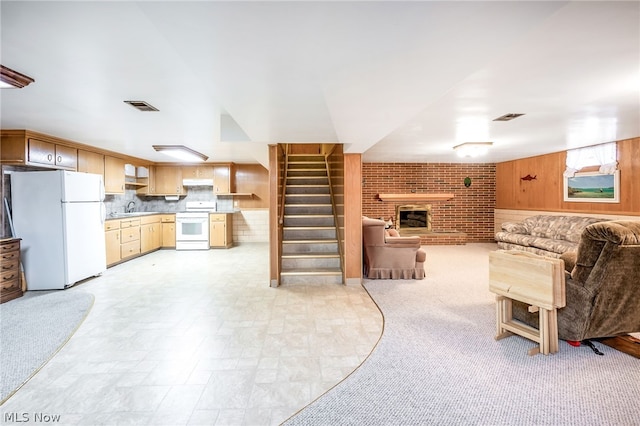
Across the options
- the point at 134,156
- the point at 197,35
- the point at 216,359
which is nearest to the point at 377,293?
the point at 216,359

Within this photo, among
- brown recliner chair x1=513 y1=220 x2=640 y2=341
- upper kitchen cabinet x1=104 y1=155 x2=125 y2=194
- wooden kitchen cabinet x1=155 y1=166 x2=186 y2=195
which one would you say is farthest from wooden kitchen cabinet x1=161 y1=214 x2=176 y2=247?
brown recliner chair x1=513 y1=220 x2=640 y2=341

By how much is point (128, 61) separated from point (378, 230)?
3.58 meters

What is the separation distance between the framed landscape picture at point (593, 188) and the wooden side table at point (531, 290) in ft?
13.4

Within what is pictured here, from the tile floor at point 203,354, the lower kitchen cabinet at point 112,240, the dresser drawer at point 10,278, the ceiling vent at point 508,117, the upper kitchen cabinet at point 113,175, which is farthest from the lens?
the upper kitchen cabinet at point 113,175

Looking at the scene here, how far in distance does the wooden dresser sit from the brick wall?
6.57m

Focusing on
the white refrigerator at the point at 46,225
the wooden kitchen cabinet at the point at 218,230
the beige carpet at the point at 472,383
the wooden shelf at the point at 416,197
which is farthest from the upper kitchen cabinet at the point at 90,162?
the wooden shelf at the point at 416,197

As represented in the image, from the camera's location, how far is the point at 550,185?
612cm

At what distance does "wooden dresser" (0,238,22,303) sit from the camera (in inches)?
141

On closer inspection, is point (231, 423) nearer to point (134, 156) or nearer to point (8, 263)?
point (8, 263)

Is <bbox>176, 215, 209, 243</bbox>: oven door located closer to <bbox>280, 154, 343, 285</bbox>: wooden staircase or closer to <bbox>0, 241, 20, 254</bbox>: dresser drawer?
<bbox>280, 154, 343, 285</bbox>: wooden staircase

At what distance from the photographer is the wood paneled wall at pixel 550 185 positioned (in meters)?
4.59

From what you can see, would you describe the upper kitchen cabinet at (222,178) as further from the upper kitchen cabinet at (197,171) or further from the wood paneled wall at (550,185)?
the wood paneled wall at (550,185)

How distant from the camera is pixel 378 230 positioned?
4.42 metres

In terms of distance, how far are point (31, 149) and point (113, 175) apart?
6.27ft
